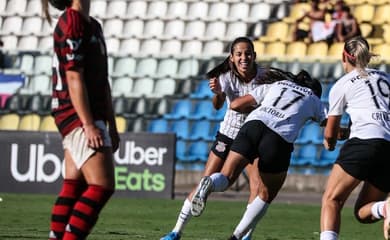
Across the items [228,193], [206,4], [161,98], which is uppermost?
[206,4]

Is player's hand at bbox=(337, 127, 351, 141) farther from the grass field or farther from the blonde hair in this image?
the grass field

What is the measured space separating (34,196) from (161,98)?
18.4 ft

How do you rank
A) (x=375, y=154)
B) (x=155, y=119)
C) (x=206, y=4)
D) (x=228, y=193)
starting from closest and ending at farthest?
(x=375, y=154), (x=228, y=193), (x=155, y=119), (x=206, y=4)

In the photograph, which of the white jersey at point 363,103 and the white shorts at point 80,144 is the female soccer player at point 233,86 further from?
the white shorts at point 80,144

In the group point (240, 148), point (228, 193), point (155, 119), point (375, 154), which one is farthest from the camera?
point (155, 119)

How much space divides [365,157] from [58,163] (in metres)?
11.4

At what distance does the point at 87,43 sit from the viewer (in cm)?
809

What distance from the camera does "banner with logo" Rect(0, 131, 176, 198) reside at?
20438 millimetres

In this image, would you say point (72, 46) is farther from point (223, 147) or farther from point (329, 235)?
point (223, 147)

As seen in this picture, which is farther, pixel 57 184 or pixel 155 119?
pixel 155 119

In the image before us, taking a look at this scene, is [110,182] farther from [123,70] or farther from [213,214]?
[123,70]

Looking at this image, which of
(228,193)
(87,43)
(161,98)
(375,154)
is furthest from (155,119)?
(87,43)

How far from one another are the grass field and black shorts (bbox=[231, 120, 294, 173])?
1883mm

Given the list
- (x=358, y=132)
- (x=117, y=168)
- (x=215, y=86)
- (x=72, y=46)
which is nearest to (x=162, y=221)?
(x=215, y=86)
